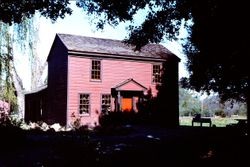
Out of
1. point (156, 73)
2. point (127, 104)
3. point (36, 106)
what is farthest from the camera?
point (36, 106)

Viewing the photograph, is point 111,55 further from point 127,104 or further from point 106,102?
point 127,104

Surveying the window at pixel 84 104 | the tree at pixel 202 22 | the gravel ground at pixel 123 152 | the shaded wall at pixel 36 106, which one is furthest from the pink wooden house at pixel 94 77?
the gravel ground at pixel 123 152

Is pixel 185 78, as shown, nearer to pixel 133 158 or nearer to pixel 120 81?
pixel 120 81

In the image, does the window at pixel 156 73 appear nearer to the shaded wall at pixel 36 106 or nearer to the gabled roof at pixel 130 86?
the gabled roof at pixel 130 86

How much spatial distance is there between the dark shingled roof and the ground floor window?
3.69 metres

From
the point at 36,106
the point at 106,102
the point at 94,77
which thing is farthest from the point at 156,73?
the point at 36,106

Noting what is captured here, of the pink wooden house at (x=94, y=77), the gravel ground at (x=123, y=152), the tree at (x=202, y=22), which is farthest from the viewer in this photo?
the pink wooden house at (x=94, y=77)

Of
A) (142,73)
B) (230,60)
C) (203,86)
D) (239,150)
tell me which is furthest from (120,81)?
(239,150)

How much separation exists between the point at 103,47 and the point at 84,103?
5.31 metres

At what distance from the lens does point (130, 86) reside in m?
30.6

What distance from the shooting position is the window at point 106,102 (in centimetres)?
3000

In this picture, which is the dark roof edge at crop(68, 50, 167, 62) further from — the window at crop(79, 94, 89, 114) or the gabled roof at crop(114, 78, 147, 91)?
the window at crop(79, 94, 89, 114)

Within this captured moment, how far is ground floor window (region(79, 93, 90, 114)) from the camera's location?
29077 mm

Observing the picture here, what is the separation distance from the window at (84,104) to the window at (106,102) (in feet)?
4.71
